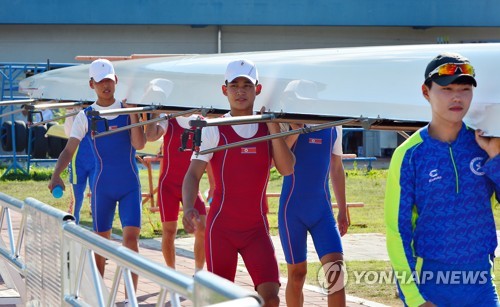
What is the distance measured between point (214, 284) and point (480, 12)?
34.4 meters

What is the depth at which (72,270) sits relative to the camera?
6.05 metres

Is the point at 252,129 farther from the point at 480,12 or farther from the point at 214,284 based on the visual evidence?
the point at 480,12

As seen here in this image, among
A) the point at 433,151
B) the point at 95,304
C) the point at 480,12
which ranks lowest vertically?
the point at 95,304

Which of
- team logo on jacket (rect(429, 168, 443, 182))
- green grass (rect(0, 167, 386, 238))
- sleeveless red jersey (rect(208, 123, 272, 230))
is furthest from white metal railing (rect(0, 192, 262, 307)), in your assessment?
green grass (rect(0, 167, 386, 238))

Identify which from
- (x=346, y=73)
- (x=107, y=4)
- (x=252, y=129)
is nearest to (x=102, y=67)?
(x=252, y=129)

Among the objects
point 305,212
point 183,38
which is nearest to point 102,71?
point 305,212

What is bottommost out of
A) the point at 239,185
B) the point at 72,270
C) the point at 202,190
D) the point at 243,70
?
the point at 202,190

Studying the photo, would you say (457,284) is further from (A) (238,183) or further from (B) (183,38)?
(B) (183,38)

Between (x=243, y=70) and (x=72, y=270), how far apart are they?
5.67 feet

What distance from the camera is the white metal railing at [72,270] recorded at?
12.2 ft

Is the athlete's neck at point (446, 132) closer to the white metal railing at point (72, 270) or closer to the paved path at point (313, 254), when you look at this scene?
the white metal railing at point (72, 270)

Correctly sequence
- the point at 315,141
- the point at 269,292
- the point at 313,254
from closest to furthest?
the point at 269,292 < the point at 315,141 < the point at 313,254

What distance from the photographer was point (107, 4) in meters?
35.0

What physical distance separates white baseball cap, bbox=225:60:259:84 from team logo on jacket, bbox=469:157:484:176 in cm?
230
